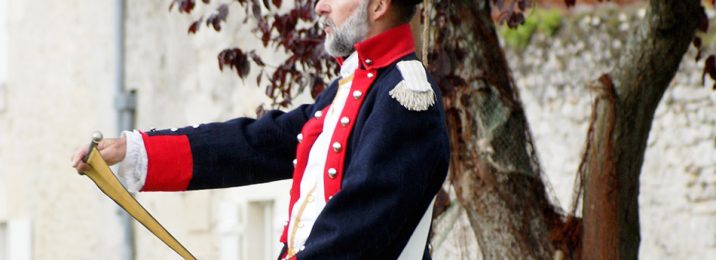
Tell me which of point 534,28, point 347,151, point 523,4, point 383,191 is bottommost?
point 383,191

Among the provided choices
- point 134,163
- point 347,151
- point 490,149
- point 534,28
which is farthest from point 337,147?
point 534,28

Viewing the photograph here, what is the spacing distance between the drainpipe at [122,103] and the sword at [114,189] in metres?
7.93

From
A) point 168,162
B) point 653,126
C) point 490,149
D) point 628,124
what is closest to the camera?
point 168,162

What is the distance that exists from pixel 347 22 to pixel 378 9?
83 millimetres

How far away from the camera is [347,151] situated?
451cm

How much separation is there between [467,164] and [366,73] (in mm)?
1918

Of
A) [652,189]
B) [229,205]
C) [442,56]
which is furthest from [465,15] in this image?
[229,205]

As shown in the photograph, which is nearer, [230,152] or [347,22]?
[347,22]

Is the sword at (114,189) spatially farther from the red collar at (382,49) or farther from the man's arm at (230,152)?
the red collar at (382,49)

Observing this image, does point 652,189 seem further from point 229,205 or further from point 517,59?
point 229,205

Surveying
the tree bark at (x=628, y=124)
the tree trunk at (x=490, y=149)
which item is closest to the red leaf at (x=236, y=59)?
the tree trunk at (x=490, y=149)

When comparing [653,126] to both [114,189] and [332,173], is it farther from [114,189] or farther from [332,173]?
[114,189]

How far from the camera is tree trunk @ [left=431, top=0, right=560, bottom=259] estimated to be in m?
6.36

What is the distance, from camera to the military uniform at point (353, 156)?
14.1 feet
